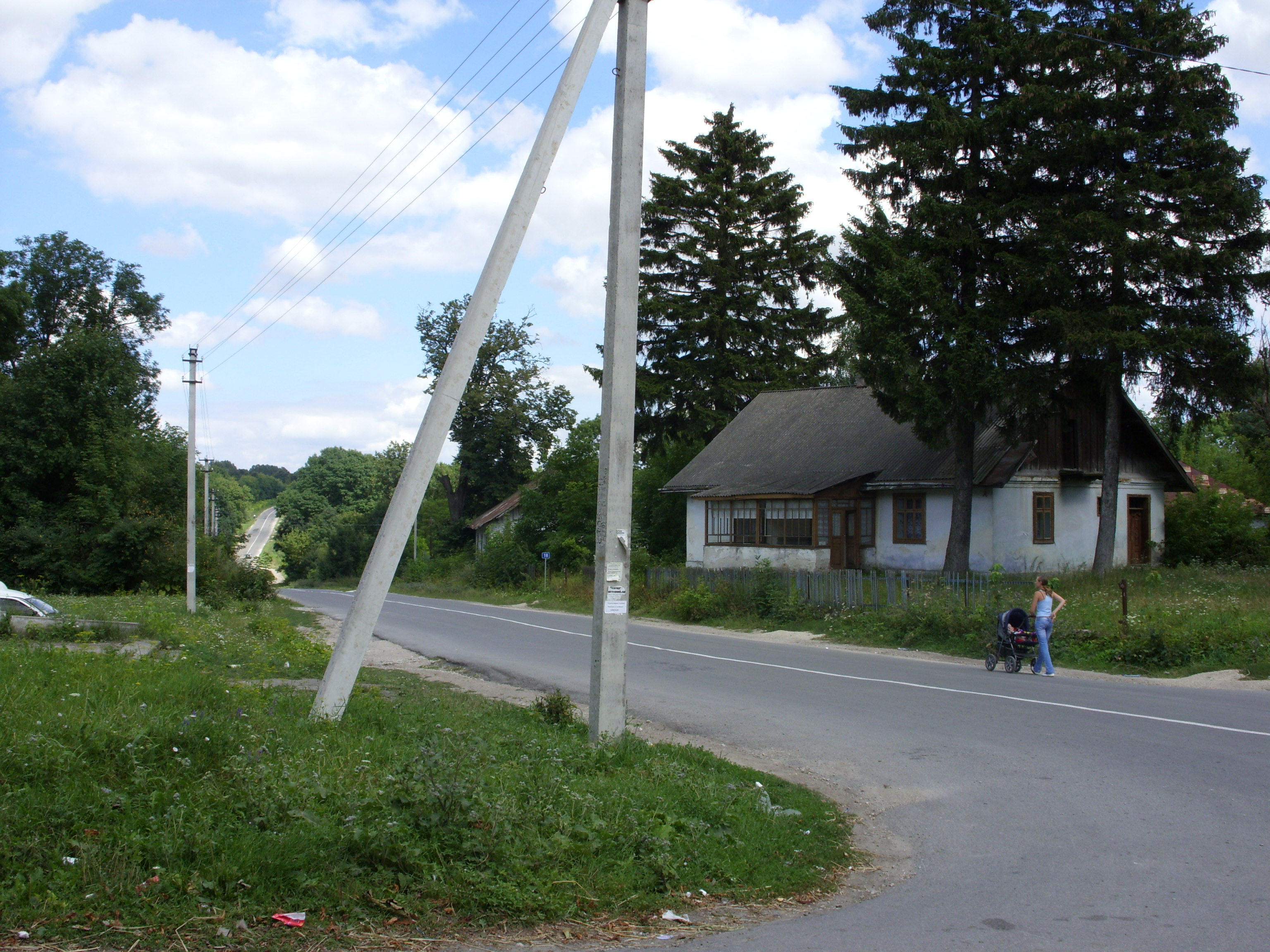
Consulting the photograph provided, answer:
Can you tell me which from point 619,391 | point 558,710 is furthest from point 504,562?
point 619,391

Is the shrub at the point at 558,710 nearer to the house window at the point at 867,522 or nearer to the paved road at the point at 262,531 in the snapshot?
the house window at the point at 867,522

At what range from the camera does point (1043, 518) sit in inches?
1193

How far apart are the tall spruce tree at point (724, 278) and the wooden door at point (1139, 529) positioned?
15.8 metres

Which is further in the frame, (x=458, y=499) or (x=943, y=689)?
(x=458, y=499)

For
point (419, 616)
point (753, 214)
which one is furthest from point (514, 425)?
point (419, 616)

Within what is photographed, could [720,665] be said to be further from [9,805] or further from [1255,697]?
[9,805]

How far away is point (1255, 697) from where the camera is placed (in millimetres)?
12977

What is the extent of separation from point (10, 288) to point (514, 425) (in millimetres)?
28626

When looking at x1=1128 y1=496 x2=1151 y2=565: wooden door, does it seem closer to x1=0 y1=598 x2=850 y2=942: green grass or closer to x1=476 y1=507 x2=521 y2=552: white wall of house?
x1=0 y1=598 x2=850 y2=942: green grass

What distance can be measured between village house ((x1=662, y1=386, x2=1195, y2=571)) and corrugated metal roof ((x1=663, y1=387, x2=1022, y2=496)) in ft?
0.22

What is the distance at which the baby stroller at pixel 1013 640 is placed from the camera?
1619 centimetres

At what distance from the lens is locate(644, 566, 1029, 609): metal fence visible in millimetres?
22266

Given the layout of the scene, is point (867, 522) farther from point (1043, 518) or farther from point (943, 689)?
point (943, 689)

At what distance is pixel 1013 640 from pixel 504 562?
36680mm
